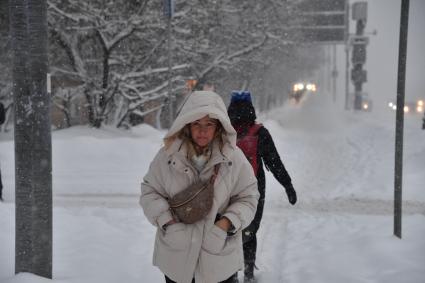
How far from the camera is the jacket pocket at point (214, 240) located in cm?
323

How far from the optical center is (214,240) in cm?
323

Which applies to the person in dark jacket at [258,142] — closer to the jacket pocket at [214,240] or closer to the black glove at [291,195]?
the black glove at [291,195]

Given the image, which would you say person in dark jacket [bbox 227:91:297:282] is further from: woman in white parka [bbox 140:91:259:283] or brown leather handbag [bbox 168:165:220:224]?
brown leather handbag [bbox 168:165:220:224]

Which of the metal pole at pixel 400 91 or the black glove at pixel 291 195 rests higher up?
the metal pole at pixel 400 91

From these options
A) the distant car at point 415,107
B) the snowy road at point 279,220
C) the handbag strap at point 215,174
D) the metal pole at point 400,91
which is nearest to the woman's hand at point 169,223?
the handbag strap at point 215,174

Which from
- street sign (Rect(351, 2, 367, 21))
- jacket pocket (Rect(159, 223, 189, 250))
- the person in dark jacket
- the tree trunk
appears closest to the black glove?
the person in dark jacket

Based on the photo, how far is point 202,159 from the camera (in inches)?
132

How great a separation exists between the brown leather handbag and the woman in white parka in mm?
51

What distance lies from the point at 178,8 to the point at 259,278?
627 inches

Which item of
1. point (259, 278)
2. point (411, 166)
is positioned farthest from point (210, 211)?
point (411, 166)

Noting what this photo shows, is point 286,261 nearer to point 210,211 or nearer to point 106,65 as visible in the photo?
point 210,211

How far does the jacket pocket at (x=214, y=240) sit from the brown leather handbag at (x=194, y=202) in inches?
4.6

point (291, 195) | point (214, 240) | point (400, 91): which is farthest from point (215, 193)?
point (400, 91)

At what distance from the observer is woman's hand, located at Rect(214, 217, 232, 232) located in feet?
10.6
